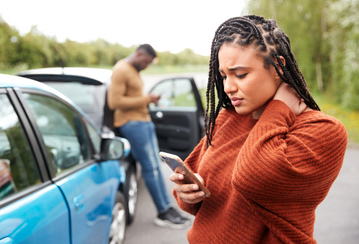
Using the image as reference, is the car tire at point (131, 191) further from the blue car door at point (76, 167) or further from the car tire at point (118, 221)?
the blue car door at point (76, 167)

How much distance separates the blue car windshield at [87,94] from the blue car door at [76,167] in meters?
1.17

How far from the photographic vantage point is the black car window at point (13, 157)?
4.61 feet

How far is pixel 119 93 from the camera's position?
3221 millimetres

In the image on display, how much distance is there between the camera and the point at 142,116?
3.43 meters

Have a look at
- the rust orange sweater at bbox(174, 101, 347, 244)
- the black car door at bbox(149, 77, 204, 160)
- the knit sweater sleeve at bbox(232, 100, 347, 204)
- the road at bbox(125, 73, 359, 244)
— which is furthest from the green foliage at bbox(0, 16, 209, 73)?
the knit sweater sleeve at bbox(232, 100, 347, 204)

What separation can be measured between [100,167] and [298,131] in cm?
172

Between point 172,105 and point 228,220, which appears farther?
point 172,105

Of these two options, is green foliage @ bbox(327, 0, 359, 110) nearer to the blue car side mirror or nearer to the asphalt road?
the asphalt road

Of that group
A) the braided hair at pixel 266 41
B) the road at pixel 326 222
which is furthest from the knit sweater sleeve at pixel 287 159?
the road at pixel 326 222

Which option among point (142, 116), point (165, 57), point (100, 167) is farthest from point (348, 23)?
point (165, 57)

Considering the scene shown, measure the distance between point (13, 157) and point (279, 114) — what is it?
136 centimetres

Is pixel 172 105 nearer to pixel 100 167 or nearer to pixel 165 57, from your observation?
pixel 100 167

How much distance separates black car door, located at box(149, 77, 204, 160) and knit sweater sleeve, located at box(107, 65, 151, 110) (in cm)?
114

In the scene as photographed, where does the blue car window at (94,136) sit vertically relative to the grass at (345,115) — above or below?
above
